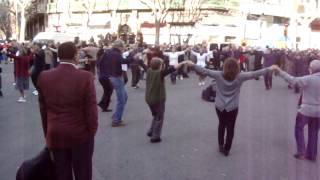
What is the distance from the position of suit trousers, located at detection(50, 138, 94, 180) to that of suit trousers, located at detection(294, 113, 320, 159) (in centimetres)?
436

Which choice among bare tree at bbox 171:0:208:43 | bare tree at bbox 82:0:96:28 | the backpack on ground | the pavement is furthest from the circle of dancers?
bare tree at bbox 82:0:96:28

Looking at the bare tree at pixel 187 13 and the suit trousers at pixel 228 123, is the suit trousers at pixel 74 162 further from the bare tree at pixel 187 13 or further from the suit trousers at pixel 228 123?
the bare tree at pixel 187 13

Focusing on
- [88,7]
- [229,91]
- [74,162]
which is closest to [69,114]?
[74,162]

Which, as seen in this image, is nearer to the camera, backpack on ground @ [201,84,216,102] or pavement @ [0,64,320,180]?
pavement @ [0,64,320,180]

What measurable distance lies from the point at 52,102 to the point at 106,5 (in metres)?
52.5

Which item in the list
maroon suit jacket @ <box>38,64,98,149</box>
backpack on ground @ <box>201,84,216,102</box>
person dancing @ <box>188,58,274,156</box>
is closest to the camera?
maroon suit jacket @ <box>38,64,98,149</box>

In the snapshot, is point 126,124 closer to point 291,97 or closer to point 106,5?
point 291,97

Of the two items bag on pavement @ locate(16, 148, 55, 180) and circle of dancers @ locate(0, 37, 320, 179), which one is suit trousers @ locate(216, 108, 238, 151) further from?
bag on pavement @ locate(16, 148, 55, 180)

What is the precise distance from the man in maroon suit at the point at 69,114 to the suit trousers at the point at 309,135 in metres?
4.39

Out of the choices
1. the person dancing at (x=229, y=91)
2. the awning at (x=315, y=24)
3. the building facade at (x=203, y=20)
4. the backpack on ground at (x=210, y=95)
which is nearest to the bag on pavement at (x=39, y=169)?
the person dancing at (x=229, y=91)

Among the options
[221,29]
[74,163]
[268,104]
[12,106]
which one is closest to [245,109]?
[268,104]

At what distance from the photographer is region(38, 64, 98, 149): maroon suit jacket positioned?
4.58 m

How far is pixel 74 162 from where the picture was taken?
15.3ft

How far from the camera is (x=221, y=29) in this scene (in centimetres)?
4672
